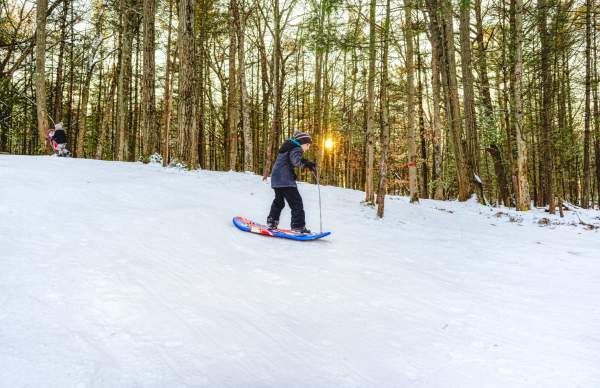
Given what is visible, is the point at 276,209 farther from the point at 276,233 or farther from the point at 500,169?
the point at 500,169

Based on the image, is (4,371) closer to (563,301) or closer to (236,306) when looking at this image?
(236,306)

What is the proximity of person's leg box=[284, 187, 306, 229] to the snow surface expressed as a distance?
49cm

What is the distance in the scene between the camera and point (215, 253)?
4969 mm

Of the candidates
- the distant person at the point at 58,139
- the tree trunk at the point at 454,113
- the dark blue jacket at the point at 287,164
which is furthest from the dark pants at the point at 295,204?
the distant person at the point at 58,139

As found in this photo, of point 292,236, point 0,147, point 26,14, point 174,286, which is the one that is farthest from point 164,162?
point 0,147

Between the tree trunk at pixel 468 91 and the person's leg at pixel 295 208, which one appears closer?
the person's leg at pixel 295 208

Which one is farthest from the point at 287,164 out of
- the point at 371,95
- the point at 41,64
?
the point at 41,64

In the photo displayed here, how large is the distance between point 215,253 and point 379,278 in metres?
2.12

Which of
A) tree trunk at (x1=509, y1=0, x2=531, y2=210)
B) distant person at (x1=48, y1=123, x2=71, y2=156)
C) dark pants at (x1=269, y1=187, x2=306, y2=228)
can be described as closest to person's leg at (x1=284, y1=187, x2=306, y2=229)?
dark pants at (x1=269, y1=187, x2=306, y2=228)

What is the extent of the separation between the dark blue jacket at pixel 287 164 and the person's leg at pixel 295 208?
139mm

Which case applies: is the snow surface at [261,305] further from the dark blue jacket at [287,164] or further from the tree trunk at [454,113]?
the tree trunk at [454,113]

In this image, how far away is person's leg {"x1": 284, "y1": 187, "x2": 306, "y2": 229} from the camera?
661cm

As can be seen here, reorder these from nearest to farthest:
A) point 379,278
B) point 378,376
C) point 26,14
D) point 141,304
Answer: point 378,376 → point 141,304 → point 379,278 → point 26,14

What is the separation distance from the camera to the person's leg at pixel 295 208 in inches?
260
